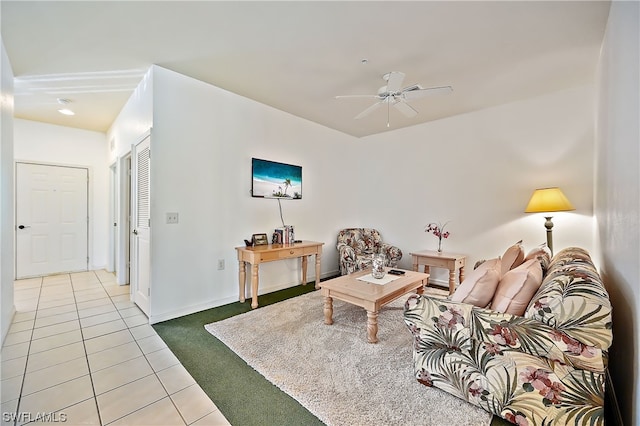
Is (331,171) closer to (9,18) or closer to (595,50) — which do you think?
(595,50)

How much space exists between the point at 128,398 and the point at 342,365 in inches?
57.9

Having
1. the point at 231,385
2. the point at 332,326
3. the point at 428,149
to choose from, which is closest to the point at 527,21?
the point at 428,149

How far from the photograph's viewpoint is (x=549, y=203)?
10.6 feet

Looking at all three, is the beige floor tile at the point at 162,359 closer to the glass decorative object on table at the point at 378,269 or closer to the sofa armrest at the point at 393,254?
the glass decorative object on table at the point at 378,269

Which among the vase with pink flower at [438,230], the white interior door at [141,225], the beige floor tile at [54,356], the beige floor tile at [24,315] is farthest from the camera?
the vase with pink flower at [438,230]

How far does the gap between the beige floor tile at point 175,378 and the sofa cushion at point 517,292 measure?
2.14 m

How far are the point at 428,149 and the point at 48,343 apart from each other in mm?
5348

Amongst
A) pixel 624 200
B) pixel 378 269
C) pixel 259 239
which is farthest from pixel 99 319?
pixel 624 200

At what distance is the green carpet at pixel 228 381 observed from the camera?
5.25 feet

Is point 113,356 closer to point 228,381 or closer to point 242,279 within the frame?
point 228,381

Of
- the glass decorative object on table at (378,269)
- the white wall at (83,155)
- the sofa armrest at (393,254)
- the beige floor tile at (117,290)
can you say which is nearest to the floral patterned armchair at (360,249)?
the sofa armrest at (393,254)

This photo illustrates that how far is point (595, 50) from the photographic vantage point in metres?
2.54

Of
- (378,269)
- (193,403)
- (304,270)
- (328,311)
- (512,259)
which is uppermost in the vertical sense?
(512,259)

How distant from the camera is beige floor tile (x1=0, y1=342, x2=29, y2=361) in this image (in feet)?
7.23
